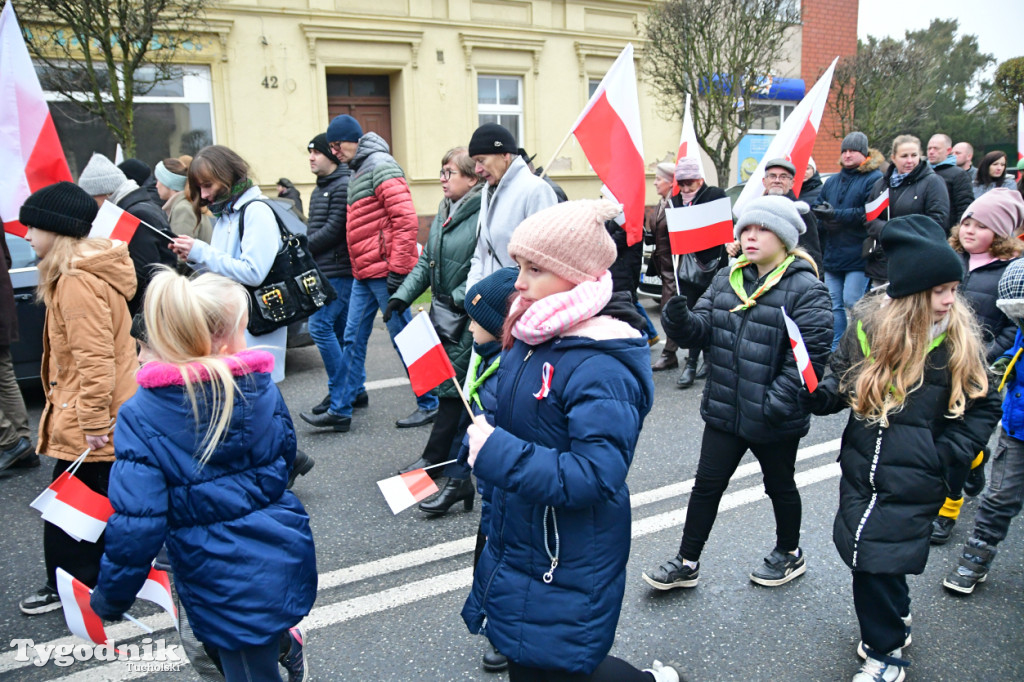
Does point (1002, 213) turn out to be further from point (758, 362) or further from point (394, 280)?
point (394, 280)

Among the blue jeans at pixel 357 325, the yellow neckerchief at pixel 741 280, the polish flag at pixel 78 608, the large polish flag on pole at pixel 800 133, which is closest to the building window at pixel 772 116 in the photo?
the large polish flag on pole at pixel 800 133

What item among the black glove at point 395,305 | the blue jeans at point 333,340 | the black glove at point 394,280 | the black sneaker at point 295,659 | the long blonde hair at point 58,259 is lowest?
the black sneaker at point 295,659

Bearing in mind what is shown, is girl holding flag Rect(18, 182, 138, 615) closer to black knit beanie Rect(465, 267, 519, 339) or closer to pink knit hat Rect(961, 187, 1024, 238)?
black knit beanie Rect(465, 267, 519, 339)

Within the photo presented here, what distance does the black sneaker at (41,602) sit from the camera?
3283 millimetres

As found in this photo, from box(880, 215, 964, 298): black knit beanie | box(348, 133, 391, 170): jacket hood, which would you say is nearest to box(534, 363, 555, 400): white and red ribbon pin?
box(880, 215, 964, 298): black knit beanie

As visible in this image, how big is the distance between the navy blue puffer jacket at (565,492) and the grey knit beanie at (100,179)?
11.2 feet

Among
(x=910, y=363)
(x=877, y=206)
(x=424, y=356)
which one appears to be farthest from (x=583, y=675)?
(x=877, y=206)

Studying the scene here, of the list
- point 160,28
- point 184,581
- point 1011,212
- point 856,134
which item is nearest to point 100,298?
point 184,581

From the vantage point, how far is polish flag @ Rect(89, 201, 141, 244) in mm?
3652

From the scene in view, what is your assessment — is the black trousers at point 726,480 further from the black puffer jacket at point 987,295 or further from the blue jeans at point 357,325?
the blue jeans at point 357,325

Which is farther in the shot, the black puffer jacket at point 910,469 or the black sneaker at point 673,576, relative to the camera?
the black sneaker at point 673,576

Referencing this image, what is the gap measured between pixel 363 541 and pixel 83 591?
1.63 meters

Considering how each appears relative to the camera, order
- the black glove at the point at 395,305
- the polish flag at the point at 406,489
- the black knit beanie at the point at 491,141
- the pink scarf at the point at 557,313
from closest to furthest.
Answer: the pink scarf at the point at 557,313
the polish flag at the point at 406,489
the black knit beanie at the point at 491,141
the black glove at the point at 395,305

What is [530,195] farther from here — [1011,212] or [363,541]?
[1011,212]
